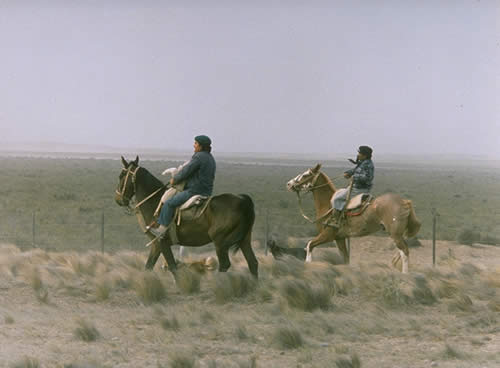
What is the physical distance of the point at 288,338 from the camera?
31.2 ft

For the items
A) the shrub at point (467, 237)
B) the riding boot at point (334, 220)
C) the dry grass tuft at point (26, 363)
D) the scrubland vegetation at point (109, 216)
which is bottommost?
the scrubland vegetation at point (109, 216)

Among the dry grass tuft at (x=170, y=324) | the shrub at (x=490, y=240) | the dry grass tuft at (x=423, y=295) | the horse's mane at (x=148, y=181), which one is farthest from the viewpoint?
the shrub at (x=490, y=240)

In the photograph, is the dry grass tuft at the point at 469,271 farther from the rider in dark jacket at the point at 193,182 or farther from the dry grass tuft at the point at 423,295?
the rider in dark jacket at the point at 193,182

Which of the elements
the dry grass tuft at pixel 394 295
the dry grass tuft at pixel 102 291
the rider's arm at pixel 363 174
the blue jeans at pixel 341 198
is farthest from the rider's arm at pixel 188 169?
the rider's arm at pixel 363 174

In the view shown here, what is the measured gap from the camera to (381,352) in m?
9.34

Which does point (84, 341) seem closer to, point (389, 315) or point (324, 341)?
point (324, 341)

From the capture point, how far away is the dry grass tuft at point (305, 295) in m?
11.6

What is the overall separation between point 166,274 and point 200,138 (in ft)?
8.30

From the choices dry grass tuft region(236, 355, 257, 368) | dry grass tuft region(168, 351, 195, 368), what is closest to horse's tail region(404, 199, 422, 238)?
dry grass tuft region(236, 355, 257, 368)

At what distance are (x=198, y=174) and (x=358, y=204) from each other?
3896 mm

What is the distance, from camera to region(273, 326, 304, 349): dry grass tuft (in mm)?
9477

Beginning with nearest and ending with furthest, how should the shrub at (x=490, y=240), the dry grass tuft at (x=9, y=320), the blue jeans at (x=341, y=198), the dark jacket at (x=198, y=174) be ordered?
the dry grass tuft at (x=9, y=320)
the dark jacket at (x=198, y=174)
the blue jeans at (x=341, y=198)
the shrub at (x=490, y=240)

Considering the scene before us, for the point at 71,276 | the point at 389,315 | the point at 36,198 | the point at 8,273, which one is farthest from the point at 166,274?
the point at 36,198

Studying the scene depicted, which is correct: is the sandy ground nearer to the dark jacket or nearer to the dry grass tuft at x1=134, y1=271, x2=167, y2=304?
the dry grass tuft at x1=134, y1=271, x2=167, y2=304
